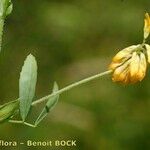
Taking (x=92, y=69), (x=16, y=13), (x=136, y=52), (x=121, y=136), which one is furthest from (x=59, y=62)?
(x=136, y=52)

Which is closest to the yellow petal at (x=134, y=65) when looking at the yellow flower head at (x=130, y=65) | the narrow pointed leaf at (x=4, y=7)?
the yellow flower head at (x=130, y=65)

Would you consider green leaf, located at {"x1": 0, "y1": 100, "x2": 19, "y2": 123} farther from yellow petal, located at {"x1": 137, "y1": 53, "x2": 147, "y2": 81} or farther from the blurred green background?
the blurred green background

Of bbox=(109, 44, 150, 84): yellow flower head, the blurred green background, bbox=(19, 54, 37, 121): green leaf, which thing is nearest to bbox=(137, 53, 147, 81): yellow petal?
bbox=(109, 44, 150, 84): yellow flower head

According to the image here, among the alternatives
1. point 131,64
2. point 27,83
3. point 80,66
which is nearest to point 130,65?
point 131,64

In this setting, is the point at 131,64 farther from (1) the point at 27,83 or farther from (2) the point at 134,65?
(1) the point at 27,83

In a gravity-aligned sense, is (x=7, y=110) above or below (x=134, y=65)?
below
